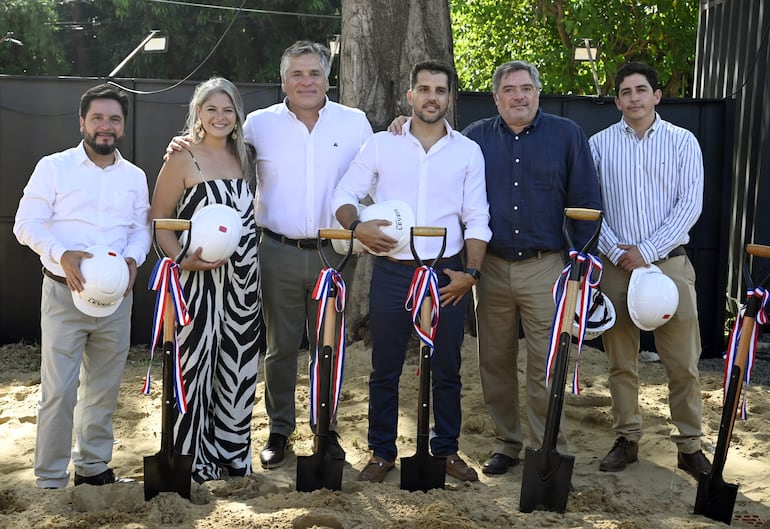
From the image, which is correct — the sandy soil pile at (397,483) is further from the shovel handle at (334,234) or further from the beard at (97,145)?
the beard at (97,145)

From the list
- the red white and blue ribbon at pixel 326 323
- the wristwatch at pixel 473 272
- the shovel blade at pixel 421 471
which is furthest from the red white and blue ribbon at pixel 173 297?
the wristwatch at pixel 473 272

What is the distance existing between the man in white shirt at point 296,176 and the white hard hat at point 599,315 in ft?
4.27

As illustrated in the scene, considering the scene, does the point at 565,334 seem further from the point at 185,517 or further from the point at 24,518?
the point at 24,518

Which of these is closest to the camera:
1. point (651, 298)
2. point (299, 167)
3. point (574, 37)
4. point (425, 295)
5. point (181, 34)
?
point (425, 295)

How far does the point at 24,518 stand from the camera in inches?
143

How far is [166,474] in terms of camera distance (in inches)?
157

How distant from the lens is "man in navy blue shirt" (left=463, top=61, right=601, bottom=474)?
4.60 metres

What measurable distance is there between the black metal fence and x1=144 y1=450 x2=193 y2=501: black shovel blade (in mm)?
3762

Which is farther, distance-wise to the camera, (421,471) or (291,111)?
(291,111)

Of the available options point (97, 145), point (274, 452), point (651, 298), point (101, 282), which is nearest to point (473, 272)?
point (651, 298)

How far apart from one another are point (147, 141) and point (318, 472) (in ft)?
14.0

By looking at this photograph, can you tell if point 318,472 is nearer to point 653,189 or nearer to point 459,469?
point 459,469

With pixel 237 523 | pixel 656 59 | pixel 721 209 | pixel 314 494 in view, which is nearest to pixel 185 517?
pixel 237 523

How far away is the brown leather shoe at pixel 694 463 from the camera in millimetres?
4801
